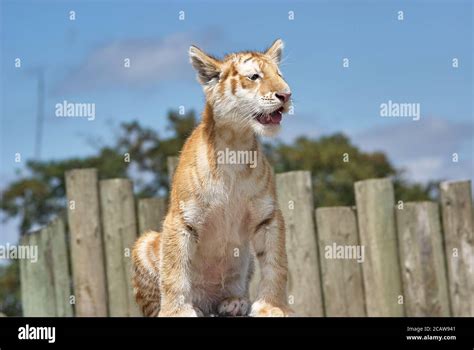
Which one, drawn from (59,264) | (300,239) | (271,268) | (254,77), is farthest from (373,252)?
(254,77)

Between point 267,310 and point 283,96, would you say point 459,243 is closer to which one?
point 267,310

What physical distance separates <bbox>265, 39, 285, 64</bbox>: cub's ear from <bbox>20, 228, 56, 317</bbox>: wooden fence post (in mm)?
5303

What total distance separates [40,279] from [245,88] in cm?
572

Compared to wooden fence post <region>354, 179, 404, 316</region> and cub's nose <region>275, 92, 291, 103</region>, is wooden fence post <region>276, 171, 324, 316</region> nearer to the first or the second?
wooden fence post <region>354, 179, 404, 316</region>

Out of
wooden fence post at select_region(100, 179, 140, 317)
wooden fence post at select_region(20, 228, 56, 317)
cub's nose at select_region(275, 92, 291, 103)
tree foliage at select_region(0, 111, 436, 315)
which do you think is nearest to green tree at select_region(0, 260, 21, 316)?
tree foliage at select_region(0, 111, 436, 315)

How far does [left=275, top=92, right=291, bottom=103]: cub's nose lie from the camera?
557 cm

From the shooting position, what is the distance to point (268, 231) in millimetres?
5828

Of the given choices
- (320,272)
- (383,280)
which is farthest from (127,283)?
(383,280)

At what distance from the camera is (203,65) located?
6.00 meters
